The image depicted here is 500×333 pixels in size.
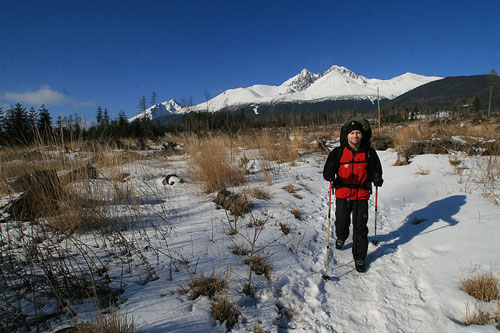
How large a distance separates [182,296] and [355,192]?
2.09 meters

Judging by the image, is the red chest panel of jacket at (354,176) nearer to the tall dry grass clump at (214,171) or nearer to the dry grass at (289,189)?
the dry grass at (289,189)

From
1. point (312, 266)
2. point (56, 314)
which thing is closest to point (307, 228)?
point (312, 266)

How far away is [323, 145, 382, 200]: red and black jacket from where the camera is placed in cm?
245

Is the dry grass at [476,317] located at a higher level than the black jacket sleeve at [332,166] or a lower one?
lower

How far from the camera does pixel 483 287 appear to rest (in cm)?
157

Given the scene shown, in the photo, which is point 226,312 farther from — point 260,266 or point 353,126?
point 353,126

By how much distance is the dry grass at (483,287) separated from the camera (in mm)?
1541

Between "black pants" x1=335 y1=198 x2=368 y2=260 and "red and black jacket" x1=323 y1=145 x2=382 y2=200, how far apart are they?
94 mm

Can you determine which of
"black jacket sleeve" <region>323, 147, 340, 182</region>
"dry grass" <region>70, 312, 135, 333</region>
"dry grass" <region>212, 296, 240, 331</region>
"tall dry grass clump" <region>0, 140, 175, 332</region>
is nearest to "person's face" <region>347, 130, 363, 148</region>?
"black jacket sleeve" <region>323, 147, 340, 182</region>

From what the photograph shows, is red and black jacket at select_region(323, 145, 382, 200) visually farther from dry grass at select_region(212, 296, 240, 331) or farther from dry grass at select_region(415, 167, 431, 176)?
dry grass at select_region(415, 167, 431, 176)

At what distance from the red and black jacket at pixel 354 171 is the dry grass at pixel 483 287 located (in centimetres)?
104

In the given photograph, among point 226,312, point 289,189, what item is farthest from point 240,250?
point 289,189

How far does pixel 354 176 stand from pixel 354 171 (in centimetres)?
6

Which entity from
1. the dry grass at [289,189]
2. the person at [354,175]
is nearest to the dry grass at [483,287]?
the person at [354,175]
